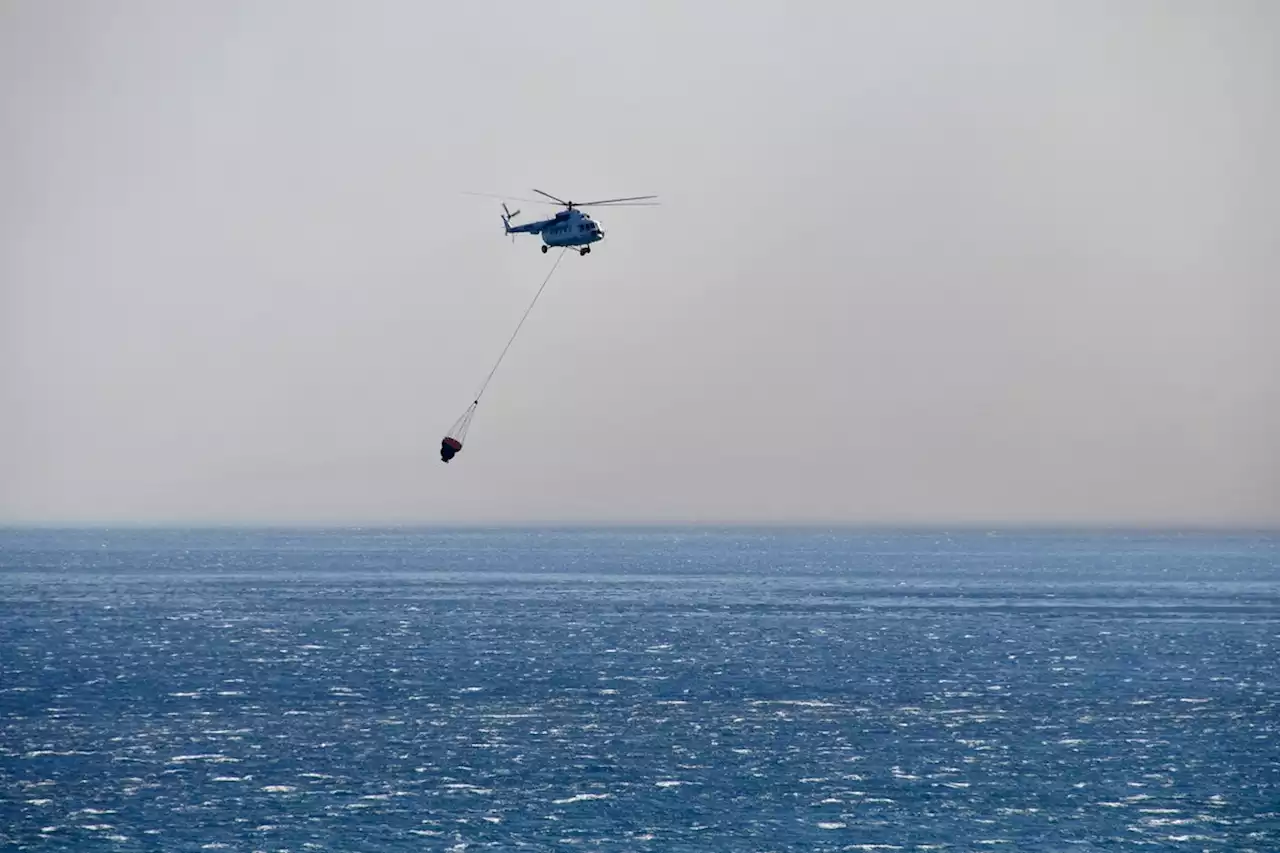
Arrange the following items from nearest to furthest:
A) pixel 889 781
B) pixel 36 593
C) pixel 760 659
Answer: pixel 889 781 < pixel 760 659 < pixel 36 593

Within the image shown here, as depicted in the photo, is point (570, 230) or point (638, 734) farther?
point (570, 230)

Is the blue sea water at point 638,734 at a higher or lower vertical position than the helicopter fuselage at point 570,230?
lower

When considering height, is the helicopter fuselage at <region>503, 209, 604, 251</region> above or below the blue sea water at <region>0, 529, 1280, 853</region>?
above

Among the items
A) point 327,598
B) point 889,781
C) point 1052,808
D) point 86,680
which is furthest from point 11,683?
point 327,598

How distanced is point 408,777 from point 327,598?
334ft

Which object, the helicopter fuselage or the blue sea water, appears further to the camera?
the helicopter fuselage

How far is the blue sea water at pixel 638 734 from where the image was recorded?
4956 cm

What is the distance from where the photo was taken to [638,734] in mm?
66312

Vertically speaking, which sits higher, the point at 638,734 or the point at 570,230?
the point at 570,230

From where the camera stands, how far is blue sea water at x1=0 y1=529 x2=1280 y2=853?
49562 millimetres

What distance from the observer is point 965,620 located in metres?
129

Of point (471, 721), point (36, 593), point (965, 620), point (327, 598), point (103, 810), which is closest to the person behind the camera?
point (103, 810)

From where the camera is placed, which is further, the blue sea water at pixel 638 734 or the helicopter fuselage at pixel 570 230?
the helicopter fuselage at pixel 570 230

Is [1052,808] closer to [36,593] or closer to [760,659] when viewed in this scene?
[760,659]
